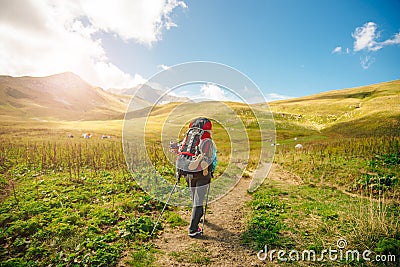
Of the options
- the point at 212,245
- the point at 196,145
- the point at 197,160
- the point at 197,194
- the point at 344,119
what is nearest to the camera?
the point at 212,245

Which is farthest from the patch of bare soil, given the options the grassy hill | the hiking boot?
the grassy hill

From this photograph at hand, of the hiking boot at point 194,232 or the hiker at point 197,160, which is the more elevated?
the hiker at point 197,160

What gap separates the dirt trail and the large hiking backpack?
2242 mm

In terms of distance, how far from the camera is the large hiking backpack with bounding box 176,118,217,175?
7.33 meters

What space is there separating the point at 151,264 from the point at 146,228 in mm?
1946

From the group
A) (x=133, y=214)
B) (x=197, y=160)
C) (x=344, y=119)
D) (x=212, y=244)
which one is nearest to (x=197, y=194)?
(x=197, y=160)

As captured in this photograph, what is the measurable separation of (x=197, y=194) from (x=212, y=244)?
1.61 meters

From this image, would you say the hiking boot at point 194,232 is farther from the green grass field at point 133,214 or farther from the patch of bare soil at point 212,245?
the green grass field at point 133,214

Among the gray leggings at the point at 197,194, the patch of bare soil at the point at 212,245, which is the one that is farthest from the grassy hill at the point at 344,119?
the gray leggings at the point at 197,194

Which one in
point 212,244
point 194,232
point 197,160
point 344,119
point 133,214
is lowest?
point 212,244

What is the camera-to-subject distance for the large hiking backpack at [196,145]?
289 inches

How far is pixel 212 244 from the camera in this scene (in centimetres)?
698

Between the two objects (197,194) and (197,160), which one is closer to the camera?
(197,160)

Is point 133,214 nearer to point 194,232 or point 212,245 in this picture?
point 194,232
